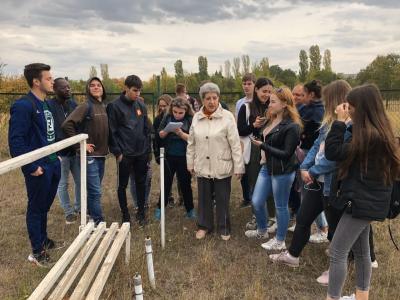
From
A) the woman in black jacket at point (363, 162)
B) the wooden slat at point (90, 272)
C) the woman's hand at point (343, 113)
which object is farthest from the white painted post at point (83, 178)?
the woman's hand at point (343, 113)

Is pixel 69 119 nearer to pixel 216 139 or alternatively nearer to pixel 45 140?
pixel 45 140

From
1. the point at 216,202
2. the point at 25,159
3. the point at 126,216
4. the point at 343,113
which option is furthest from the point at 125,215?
the point at 343,113

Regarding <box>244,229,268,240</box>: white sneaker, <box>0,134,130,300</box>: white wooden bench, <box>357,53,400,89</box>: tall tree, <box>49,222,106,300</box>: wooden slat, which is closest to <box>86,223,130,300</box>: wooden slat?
<box>0,134,130,300</box>: white wooden bench

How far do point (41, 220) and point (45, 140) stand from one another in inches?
34.5

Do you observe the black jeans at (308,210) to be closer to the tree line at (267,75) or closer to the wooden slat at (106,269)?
the wooden slat at (106,269)

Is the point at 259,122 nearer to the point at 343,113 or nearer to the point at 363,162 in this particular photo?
the point at 343,113

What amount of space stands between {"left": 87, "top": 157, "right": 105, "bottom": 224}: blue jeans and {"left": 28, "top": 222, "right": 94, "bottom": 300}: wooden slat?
120 cm

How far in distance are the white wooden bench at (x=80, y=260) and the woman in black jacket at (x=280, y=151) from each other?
159 cm

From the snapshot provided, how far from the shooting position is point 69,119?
449cm

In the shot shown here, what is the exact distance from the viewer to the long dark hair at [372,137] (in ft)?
8.45

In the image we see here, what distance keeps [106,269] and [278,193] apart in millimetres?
1968

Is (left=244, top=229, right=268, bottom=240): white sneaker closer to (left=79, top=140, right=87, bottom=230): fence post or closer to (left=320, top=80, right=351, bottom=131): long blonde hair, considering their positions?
(left=320, top=80, right=351, bottom=131): long blonde hair

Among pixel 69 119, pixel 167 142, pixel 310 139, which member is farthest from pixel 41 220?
pixel 310 139

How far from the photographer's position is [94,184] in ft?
15.6
